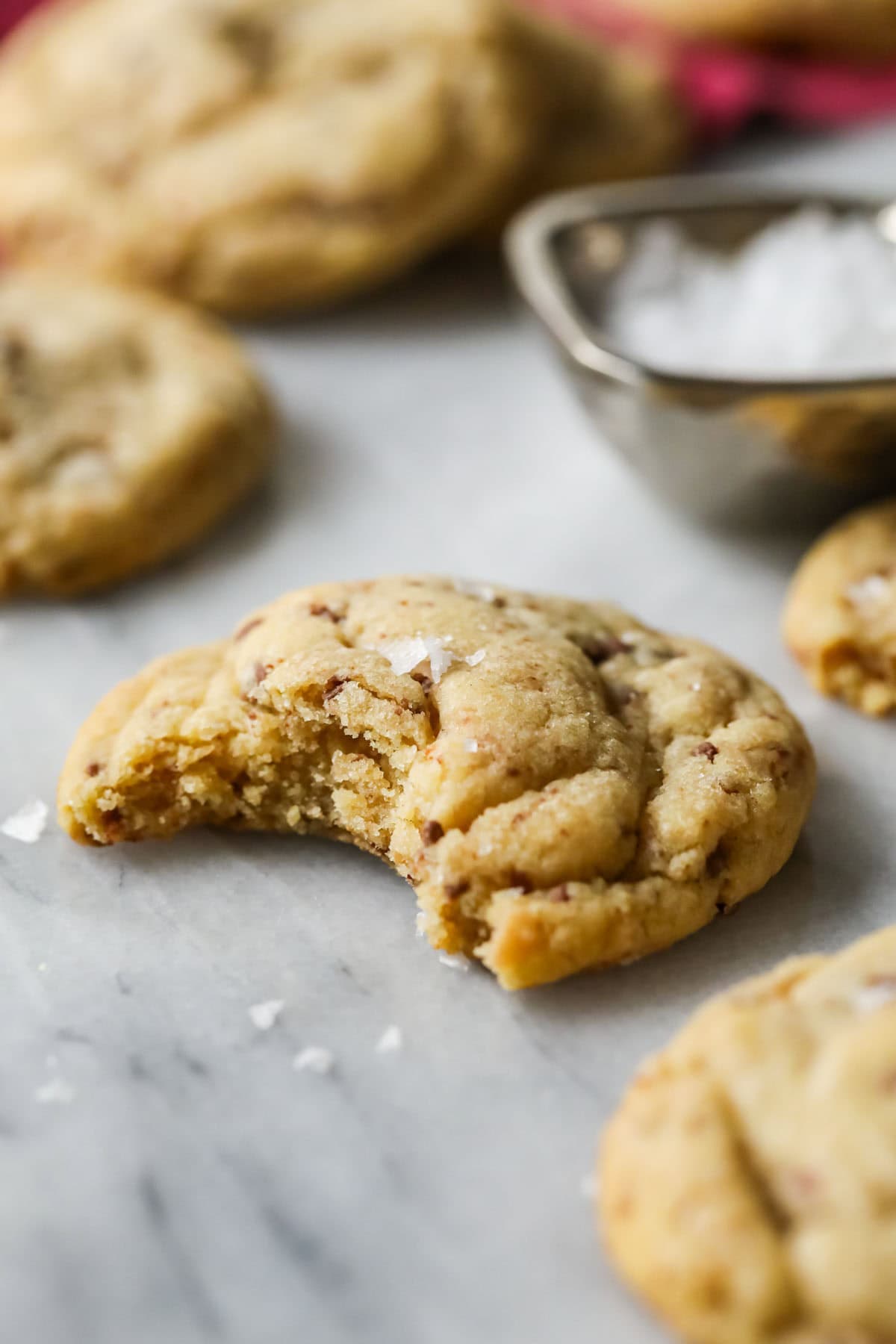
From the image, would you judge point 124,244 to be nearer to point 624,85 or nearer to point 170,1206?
point 624,85

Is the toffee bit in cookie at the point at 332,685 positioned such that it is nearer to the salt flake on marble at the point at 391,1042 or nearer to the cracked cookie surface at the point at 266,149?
the salt flake on marble at the point at 391,1042

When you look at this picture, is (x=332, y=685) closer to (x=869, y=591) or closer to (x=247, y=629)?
(x=247, y=629)

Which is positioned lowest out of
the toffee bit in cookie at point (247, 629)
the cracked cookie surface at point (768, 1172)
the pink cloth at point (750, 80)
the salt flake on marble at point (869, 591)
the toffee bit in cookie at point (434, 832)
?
the cracked cookie surface at point (768, 1172)

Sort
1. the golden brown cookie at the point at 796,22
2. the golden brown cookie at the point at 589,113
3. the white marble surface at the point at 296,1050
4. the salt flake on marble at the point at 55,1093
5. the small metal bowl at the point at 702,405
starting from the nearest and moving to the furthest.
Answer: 1. the white marble surface at the point at 296,1050
2. the salt flake on marble at the point at 55,1093
3. the small metal bowl at the point at 702,405
4. the golden brown cookie at the point at 589,113
5. the golden brown cookie at the point at 796,22

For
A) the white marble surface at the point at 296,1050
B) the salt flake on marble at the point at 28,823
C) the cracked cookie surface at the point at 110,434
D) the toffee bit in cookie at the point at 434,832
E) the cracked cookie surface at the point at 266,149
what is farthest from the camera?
A: the cracked cookie surface at the point at 266,149

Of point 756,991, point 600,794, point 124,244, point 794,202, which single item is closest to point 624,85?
point 794,202

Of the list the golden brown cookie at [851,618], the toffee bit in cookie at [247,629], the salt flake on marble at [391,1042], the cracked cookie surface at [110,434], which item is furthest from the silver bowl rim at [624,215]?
the salt flake on marble at [391,1042]
